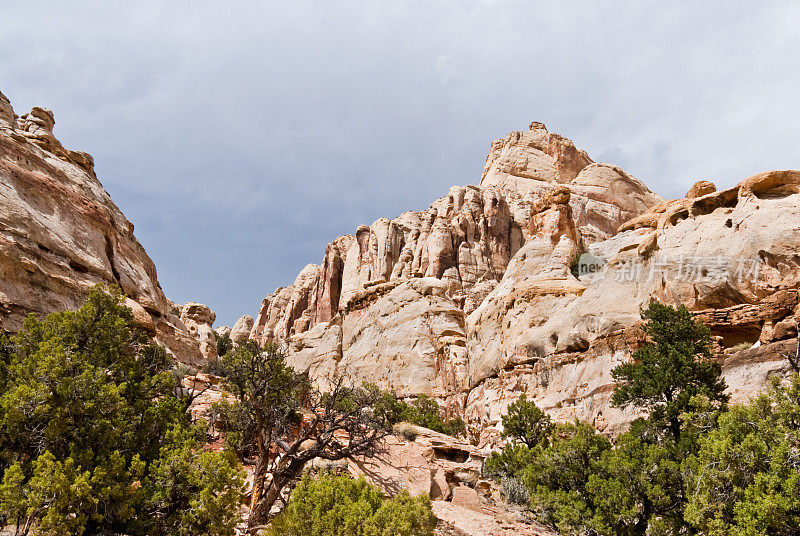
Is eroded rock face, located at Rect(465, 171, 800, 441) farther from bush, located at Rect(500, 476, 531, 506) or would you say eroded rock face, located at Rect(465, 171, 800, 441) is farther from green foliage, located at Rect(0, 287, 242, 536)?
green foliage, located at Rect(0, 287, 242, 536)

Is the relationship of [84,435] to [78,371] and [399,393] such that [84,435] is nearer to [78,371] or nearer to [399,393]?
[78,371]

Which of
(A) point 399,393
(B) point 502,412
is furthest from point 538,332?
(A) point 399,393

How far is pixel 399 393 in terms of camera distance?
52.6 meters

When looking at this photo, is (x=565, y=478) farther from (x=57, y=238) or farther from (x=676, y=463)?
(x=57, y=238)

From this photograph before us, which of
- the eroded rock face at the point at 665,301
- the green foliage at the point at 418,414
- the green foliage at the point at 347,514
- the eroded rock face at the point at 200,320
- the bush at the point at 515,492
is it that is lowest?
the bush at the point at 515,492

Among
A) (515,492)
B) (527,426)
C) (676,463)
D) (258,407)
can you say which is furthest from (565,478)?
(258,407)

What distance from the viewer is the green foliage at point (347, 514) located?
1170cm

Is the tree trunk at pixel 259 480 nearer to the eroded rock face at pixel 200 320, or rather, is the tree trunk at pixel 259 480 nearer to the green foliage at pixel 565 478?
the green foliage at pixel 565 478

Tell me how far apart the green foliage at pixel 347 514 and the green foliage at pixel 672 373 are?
47.8ft

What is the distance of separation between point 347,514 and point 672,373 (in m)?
17.8

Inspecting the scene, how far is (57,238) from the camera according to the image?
29.5 m

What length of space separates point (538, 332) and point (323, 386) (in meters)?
29.4

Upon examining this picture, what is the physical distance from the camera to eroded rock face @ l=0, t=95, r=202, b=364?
2577 centimetres

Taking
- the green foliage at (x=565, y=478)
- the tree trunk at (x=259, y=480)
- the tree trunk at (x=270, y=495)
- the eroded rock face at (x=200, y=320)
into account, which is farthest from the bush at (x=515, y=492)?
the eroded rock face at (x=200, y=320)
